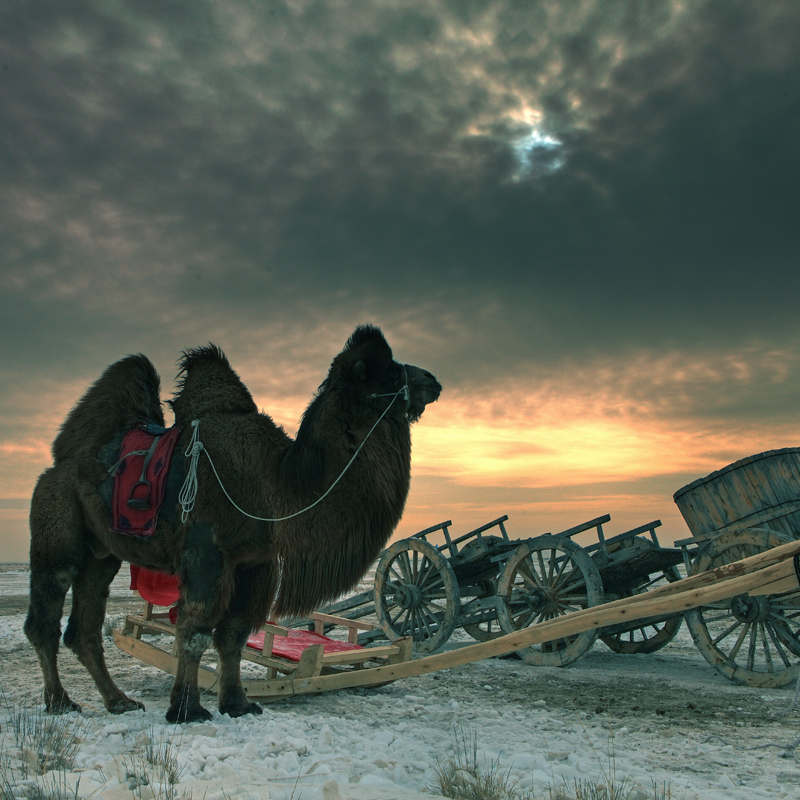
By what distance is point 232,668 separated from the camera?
5445mm

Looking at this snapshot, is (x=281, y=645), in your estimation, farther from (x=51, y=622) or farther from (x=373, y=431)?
(x=373, y=431)

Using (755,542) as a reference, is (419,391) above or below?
above

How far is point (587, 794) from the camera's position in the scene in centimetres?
343

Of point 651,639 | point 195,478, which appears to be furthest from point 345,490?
point 651,639

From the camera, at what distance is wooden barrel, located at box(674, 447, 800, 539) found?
6781mm

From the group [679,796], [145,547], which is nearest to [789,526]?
[679,796]

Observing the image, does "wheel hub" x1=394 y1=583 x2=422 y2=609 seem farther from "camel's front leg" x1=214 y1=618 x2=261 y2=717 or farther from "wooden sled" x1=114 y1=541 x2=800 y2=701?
"camel's front leg" x1=214 y1=618 x2=261 y2=717

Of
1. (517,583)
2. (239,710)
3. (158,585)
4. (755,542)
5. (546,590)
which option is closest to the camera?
(239,710)

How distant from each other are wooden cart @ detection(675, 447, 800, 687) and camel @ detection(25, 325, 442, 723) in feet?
12.4

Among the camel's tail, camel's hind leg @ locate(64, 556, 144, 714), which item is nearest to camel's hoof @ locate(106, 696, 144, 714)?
camel's hind leg @ locate(64, 556, 144, 714)

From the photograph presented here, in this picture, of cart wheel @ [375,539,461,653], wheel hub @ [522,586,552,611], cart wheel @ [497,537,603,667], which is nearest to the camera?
cart wheel @ [497,537,603,667]

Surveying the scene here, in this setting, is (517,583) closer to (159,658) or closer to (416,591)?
(416,591)

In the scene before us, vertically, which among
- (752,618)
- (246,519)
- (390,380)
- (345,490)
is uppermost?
(390,380)

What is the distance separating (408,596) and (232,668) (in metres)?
4.10
